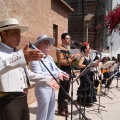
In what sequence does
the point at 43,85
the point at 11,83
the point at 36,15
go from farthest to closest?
1. the point at 36,15
2. the point at 43,85
3. the point at 11,83

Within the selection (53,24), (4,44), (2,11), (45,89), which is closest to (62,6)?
(53,24)

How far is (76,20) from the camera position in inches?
866

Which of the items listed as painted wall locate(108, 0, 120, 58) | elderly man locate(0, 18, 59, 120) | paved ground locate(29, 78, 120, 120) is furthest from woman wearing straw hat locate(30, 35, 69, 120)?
painted wall locate(108, 0, 120, 58)

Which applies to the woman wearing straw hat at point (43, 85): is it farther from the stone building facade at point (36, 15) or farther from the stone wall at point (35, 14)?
the stone wall at point (35, 14)

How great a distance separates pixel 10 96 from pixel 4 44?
22.6 inches

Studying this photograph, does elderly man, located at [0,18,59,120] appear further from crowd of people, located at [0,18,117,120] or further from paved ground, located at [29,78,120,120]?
paved ground, located at [29,78,120,120]

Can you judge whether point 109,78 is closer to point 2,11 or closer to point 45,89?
point 2,11

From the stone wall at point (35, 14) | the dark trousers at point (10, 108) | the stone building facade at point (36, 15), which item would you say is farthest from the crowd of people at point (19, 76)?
the stone wall at point (35, 14)

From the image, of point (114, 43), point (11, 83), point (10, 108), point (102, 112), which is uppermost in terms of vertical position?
point (114, 43)

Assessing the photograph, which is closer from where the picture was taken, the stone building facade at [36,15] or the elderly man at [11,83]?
the elderly man at [11,83]

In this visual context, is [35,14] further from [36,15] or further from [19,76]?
[19,76]

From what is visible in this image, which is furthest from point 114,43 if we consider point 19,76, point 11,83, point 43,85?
point 11,83

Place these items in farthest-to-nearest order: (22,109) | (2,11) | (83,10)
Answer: (83,10), (2,11), (22,109)

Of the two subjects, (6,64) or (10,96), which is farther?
(10,96)
